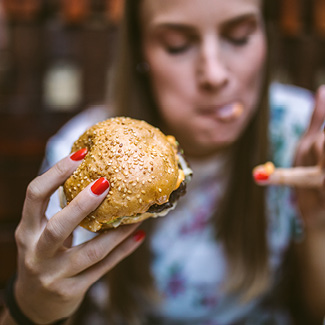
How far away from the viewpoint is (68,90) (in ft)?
10.1

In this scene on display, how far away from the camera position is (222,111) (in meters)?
1.44

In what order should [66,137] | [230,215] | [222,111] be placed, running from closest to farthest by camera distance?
[222,111] < [230,215] < [66,137]

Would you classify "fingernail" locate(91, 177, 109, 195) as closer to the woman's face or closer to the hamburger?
the hamburger

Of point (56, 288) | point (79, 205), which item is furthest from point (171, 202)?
point (56, 288)

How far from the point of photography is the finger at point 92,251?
0.90 m

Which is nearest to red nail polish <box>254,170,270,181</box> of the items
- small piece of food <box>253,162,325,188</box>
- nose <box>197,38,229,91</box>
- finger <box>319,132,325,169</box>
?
small piece of food <box>253,162,325,188</box>

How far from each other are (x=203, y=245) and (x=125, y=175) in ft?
3.98

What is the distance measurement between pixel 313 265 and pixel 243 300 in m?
0.45

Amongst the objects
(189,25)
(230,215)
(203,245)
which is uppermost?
(189,25)

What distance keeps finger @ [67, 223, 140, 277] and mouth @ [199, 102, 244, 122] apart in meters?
0.71

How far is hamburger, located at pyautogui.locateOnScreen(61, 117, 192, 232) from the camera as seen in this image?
885 mm

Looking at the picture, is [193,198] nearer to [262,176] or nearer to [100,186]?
[262,176]

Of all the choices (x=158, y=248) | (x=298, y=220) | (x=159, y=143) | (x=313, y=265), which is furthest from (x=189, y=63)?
(x=313, y=265)

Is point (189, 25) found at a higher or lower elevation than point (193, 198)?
higher
